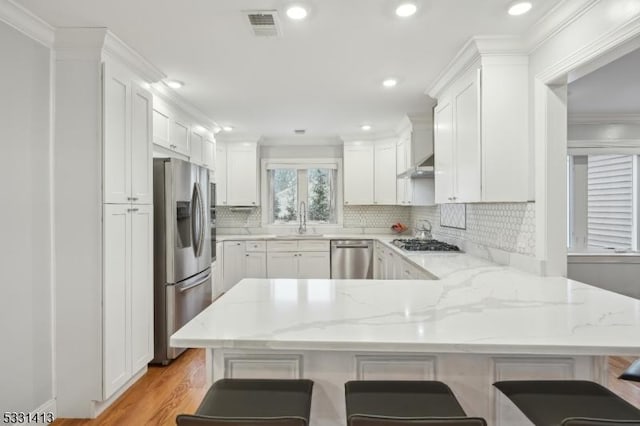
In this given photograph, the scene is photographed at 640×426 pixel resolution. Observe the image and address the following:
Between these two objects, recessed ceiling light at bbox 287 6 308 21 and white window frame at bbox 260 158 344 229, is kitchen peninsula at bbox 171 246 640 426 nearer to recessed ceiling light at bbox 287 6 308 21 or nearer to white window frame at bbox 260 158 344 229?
recessed ceiling light at bbox 287 6 308 21

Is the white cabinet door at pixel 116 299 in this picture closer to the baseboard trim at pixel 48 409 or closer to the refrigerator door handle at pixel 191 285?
the baseboard trim at pixel 48 409

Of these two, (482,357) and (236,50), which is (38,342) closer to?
(236,50)

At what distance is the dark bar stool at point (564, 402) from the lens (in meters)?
1.11

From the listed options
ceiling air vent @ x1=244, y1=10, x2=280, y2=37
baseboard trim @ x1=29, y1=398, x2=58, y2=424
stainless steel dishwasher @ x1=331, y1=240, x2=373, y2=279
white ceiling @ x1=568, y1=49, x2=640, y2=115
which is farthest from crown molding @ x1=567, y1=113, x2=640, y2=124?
baseboard trim @ x1=29, y1=398, x2=58, y2=424

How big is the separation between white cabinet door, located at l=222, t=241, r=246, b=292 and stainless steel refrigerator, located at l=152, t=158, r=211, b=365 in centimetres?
185

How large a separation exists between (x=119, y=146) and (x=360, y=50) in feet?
5.89

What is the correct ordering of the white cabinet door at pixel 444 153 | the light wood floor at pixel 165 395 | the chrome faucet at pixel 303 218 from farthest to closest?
the chrome faucet at pixel 303 218 → the white cabinet door at pixel 444 153 → the light wood floor at pixel 165 395

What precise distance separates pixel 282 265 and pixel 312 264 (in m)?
0.44

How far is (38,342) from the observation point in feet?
7.20

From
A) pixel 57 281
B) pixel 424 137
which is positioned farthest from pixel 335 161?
pixel 57 281

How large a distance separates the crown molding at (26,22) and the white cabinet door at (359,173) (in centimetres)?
398

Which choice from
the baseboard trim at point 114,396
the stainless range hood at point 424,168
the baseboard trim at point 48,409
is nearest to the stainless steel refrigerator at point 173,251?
the baseboard trim at point 114,396

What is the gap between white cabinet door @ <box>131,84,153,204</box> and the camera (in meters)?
2.69

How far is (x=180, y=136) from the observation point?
3838 mm
